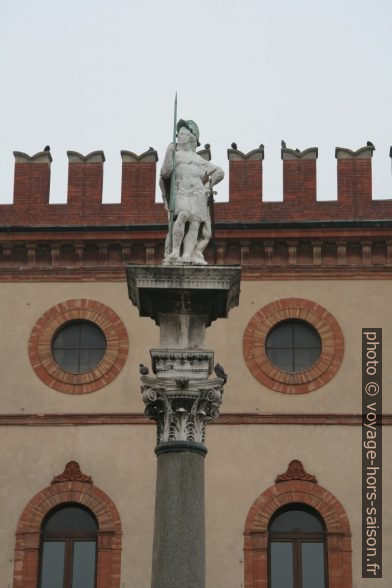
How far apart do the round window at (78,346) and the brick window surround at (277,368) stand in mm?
2710

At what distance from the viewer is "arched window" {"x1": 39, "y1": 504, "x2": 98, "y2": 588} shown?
22.3 meters

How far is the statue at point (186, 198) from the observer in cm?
1458

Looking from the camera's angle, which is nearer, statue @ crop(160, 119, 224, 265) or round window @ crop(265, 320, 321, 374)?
statue @ crop(160, 119, 224, 265)

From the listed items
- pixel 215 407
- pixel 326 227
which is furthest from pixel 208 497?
pixel 215 407

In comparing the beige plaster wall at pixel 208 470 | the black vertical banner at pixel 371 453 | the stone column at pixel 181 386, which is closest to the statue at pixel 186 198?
the stone column at pixel 181 386

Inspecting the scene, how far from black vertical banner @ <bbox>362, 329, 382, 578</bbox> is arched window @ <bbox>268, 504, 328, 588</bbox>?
77 cm

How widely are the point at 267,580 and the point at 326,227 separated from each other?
655 centimetres

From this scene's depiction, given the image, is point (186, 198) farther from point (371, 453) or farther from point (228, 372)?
point (371, 453)

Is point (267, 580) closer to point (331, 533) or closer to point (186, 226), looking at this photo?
point (331, 533)

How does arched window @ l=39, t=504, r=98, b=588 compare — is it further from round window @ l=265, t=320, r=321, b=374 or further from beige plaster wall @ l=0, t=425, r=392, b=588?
round window @ l=265, t=320, r=321, b=374

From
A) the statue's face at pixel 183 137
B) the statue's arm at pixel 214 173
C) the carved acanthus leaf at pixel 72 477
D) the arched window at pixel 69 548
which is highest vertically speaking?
the statue's face at pixel 183 137

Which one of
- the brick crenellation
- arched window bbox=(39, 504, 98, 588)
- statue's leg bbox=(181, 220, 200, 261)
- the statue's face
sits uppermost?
the brick crenellation

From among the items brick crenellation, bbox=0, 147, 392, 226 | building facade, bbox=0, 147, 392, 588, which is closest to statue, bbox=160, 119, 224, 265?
building facade, bbox=0, 147, 392, 588

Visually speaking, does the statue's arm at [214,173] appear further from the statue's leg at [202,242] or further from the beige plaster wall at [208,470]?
the beige plaster wall at [208,470]
